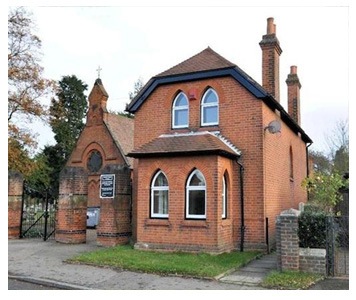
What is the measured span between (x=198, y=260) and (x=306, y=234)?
3.18 m

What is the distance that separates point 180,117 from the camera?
15664 mm

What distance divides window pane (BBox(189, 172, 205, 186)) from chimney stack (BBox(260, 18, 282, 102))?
5879 mm

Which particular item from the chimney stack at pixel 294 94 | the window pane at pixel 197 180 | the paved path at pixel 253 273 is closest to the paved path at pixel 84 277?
the paved path at pixel 253 273

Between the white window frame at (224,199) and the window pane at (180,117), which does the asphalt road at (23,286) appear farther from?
the window pane at (180,117)

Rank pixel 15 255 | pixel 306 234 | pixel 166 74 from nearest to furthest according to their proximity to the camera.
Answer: pixel 306 234 → pixel 15 255 → pixel 166 74

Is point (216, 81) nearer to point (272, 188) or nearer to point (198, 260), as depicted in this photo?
point (272, 188)

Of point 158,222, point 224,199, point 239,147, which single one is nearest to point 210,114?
point 239,147

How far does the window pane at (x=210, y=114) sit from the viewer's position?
49.3 ft

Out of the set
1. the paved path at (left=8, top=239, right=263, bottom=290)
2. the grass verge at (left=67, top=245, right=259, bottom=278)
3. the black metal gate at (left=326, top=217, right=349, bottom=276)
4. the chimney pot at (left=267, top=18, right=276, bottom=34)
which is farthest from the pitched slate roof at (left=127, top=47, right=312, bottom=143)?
the paved path at (left=8, top=239, right=263, bottom=290)

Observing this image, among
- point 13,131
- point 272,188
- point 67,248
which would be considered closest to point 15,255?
point 67,248

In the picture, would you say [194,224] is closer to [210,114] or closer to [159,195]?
[159,195]

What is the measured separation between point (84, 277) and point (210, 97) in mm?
8275

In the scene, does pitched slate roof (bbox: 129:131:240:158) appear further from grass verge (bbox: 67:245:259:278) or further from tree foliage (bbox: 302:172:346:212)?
grass verge (bbox: 67:245:259:278)

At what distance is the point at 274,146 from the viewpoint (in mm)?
15695
